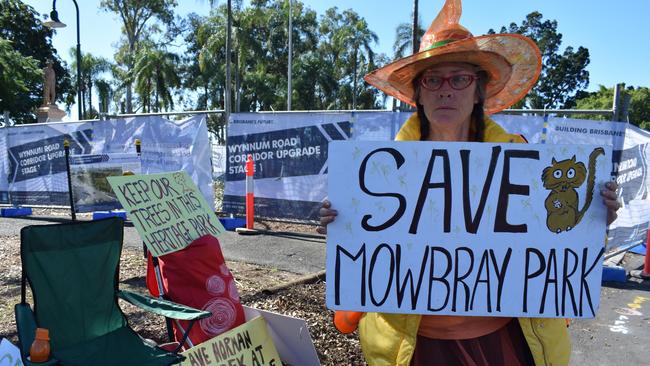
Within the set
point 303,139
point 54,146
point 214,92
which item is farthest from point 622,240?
point 214,92

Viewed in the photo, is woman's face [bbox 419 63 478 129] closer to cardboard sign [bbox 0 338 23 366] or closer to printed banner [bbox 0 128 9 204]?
cardboard sign [bbox 0 338 23 366]

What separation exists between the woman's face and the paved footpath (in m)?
2.63

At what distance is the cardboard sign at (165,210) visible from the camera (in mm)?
2836

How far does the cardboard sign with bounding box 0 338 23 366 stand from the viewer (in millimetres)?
1774

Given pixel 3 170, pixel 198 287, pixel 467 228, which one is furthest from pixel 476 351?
pixel 3 170

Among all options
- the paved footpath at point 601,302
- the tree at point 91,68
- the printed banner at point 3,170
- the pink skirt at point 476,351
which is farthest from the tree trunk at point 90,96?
the pink skirt at point 476,351

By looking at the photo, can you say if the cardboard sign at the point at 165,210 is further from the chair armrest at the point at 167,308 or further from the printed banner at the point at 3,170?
the printed banner at the point at 3,170

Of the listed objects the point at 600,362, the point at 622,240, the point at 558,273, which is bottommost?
the point at 600,362

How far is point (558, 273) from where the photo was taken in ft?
5.24

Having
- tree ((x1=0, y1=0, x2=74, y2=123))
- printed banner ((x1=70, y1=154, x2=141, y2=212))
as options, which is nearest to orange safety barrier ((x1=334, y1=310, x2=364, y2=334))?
printed banner ((x1=70, y1=154, x2=141, y2=212))

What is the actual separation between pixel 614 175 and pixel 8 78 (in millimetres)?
12985

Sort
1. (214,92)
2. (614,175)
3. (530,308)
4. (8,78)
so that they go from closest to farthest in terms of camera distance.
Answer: (530,308) < (614,175) < (8,78) < (214,92)

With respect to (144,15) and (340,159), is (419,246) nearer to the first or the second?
(340,159)

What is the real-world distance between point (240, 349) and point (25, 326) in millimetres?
1145
